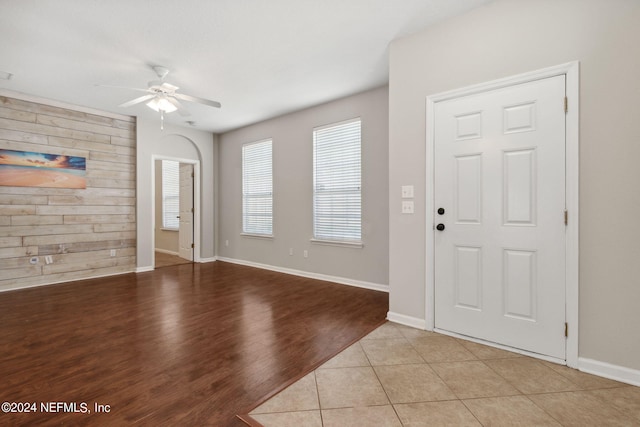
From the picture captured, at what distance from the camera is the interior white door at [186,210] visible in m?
6.37

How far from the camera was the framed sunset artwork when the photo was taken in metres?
4.12

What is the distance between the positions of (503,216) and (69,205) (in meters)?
5.99

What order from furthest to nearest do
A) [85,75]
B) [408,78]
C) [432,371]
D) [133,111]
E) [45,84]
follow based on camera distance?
[133,111] → [45,84] → [85,75] → [408,78] → [432,371]

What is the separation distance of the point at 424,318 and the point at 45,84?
218 inches

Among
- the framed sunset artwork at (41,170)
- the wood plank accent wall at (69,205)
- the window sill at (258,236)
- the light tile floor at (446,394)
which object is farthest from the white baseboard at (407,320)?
the framed sunset artwork at (41,170)

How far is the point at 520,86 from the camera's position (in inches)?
89.6

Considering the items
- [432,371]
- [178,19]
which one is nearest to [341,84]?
[178,19]

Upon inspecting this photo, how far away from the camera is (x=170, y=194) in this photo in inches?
289

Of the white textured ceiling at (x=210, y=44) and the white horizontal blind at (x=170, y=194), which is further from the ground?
the white textured ceiling at (x=210, y=44)

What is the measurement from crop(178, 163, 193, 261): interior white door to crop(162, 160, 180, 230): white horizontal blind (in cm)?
50

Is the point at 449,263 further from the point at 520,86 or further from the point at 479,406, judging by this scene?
the point at 520,86

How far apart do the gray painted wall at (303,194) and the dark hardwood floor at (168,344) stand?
470mm

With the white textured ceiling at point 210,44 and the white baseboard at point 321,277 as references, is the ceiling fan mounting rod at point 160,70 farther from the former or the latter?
the white baseboard at point 321,277

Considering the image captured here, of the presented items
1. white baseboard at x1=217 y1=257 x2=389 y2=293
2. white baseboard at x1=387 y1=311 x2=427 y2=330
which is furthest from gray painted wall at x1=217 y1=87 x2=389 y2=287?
white baseboard at x1=387 y1=311 x2=427 y2=330
